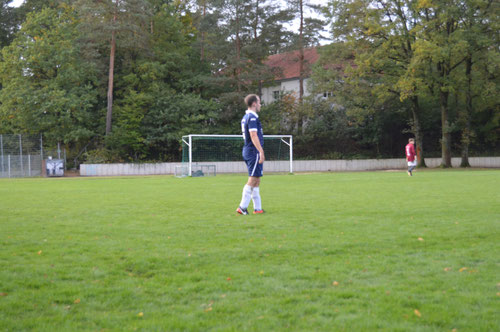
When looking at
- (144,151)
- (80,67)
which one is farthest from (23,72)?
(144,151)

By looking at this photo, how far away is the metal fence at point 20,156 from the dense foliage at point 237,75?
8.67 feet

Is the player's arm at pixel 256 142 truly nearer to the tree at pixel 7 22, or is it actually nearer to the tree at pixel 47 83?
the tree at pixel 47 83

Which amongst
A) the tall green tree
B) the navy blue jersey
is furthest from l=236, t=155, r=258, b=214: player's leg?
the tall green tree

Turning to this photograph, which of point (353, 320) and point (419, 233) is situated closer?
point (353, 320)

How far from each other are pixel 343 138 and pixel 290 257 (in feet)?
136

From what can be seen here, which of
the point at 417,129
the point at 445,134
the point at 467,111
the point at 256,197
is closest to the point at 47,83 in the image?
the point at 417,129

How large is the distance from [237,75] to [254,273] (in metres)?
39.1

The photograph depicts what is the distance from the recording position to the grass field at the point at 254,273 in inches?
129

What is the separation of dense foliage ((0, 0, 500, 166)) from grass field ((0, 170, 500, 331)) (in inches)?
1117

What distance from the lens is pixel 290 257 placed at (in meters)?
5.08

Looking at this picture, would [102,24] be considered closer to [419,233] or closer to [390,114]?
[390,114]

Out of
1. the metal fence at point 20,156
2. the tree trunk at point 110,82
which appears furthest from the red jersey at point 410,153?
the metal fence at point 20,156

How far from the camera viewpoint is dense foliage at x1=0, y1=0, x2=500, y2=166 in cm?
3559

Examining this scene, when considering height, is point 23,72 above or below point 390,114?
above
